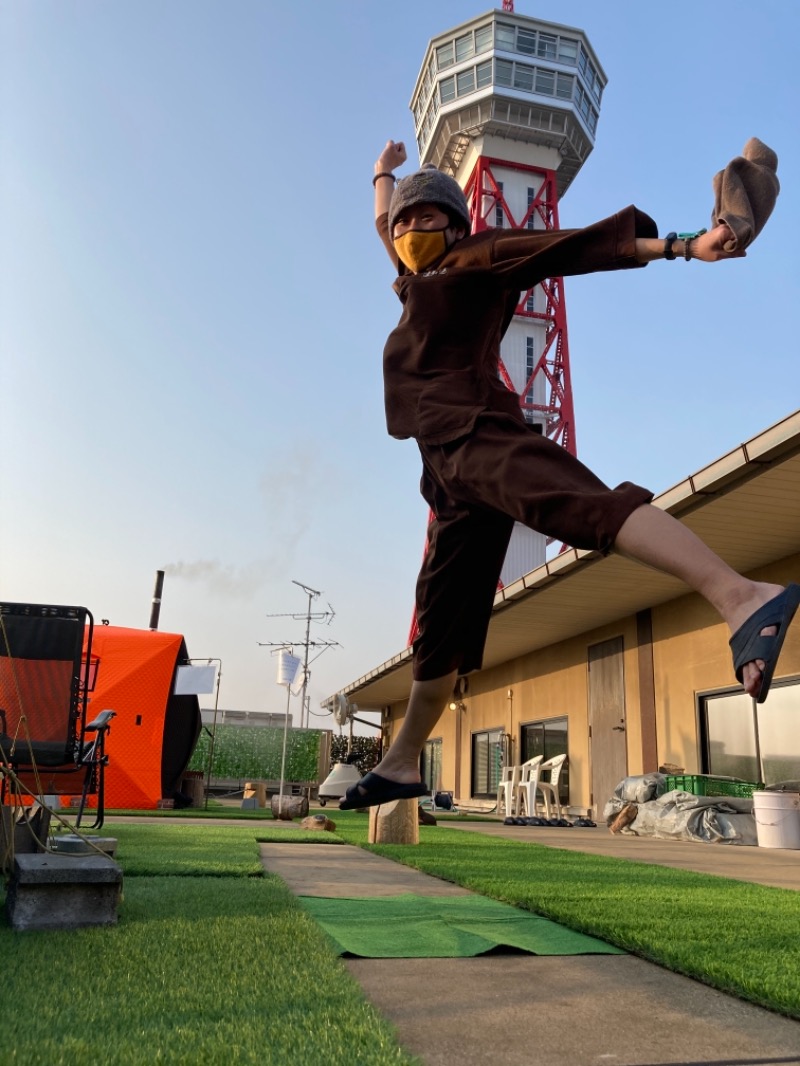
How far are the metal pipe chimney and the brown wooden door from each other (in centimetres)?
1524

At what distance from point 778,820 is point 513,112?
4371cm

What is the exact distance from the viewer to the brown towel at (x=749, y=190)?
4.14 ft

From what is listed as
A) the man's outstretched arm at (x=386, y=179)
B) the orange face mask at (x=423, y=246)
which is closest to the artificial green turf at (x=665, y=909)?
the orange face mask at (x=423, y=246)

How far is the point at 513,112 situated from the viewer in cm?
4250

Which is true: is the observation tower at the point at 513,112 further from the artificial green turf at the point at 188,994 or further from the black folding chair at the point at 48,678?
the artificial green turf at the point at 188,994

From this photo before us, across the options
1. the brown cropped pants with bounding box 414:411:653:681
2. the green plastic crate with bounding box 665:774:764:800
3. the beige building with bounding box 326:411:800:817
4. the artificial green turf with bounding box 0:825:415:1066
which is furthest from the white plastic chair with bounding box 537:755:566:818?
the brown cropped pants with bounding box 414:411:653:681

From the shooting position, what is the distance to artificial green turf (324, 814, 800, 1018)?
5.30ft

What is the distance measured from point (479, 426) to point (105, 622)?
10.3m

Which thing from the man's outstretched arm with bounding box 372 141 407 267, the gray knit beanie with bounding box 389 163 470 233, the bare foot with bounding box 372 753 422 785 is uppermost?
the man's outstretched arm with bounding box 372 141 407 267

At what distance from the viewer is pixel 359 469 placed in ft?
10.9

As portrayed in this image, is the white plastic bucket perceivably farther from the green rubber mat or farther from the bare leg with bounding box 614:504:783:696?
the bare leg with bounding box 614:504:783:696

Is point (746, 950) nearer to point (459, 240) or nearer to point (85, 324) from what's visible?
point (459, 240)

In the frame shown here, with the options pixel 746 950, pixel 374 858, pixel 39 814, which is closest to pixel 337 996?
pixel 746 950

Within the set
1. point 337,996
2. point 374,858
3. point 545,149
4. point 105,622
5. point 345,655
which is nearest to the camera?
point 337,996
